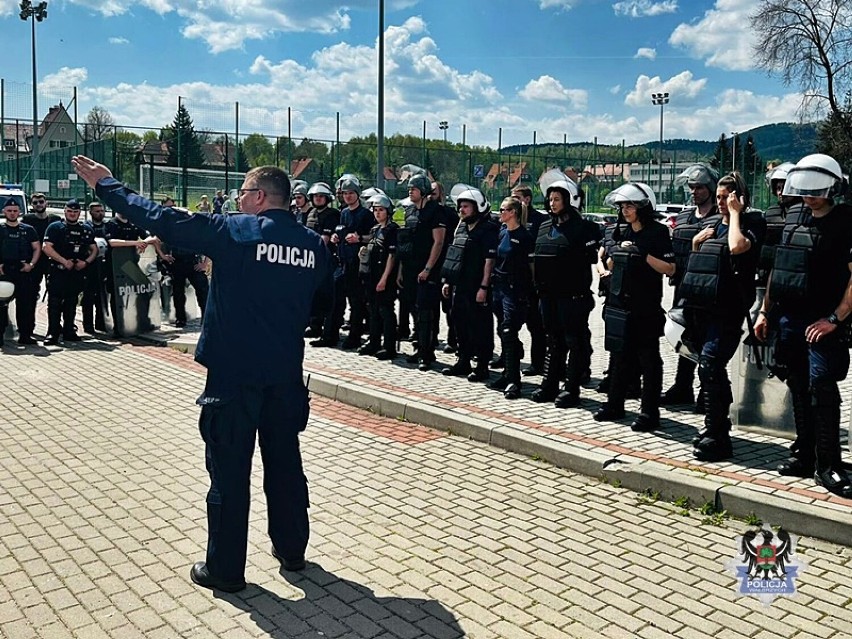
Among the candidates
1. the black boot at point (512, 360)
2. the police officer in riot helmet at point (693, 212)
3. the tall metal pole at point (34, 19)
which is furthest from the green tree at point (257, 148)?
the police officer in riot helmet at point (693, 212)

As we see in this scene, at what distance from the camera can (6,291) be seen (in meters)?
11.8

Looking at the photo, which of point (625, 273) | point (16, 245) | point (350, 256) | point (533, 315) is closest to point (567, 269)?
point (625, 273)

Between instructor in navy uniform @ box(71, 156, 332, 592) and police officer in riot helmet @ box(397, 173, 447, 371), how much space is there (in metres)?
5.38

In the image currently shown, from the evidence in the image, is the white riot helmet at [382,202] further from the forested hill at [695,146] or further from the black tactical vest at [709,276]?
the forested hill at [695,146]

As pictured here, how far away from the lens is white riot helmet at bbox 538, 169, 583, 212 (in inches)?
306

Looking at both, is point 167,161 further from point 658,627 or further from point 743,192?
point 658,627

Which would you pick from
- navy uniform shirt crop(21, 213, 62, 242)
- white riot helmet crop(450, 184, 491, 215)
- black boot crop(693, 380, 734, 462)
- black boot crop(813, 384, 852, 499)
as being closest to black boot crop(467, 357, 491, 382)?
white riot helmet crop(450, 184, 491, 215)

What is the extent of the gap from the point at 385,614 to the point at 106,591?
4.55 feet

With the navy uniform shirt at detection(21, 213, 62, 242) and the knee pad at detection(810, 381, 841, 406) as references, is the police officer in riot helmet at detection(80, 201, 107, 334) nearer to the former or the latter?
the navy uniform shirt at detection(21, 213, 62, 242)

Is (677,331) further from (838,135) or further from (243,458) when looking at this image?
(838,135)

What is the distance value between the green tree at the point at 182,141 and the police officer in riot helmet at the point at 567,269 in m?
27.6

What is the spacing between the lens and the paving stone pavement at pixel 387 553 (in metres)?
4.03

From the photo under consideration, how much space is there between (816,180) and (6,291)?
10324 mm

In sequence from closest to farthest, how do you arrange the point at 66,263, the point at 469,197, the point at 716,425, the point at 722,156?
1. the point at 716,425
2. the point at 469,197
3. the point at 66,263
4. the point at 722,156
